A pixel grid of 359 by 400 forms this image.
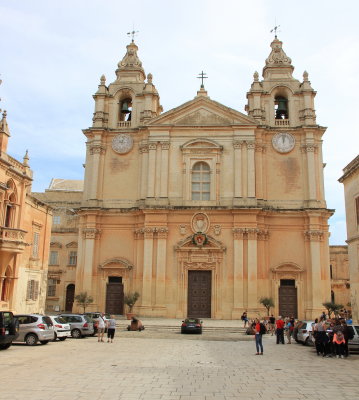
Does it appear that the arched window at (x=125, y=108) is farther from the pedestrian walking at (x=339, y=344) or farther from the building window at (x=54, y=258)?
the pedestrian walking at (x=339, y=344)

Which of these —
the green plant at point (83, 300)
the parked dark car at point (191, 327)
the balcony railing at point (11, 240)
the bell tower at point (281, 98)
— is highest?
the bell tower at point (281, 98)

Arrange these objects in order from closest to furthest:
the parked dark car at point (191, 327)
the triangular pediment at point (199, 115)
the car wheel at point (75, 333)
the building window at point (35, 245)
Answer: the car wheel at point (75, 333), the parked dark car at point (191, 327), the building window at point (35, 245), the triangular pediment at point (199, 115)

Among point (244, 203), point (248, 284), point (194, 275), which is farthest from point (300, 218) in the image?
point (194, 275)

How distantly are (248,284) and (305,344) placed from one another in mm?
11058

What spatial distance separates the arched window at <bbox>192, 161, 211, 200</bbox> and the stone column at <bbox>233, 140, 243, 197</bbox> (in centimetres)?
217

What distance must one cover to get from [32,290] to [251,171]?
17968mm

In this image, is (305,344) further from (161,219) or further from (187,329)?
(161,219)

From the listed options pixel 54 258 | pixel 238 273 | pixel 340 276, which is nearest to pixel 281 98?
pixel 238 273

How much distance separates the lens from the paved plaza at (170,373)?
9500 mm

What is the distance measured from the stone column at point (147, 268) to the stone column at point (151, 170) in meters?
3.15

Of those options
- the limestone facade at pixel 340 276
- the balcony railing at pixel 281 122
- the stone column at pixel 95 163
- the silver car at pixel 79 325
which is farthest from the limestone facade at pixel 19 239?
the limestone facade at pixel 340 276

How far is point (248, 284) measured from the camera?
105 feet

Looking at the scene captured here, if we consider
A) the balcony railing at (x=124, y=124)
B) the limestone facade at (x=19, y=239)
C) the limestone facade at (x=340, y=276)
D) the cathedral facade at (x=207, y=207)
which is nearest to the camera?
the limestone facade at (x=19, y=239)

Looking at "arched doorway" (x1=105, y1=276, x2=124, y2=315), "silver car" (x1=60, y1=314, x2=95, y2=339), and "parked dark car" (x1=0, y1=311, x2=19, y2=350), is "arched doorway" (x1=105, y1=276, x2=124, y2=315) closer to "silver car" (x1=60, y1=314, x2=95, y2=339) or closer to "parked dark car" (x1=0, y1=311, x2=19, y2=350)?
"silver car" (x1=60, y1=314, x2=95, y2=339)
